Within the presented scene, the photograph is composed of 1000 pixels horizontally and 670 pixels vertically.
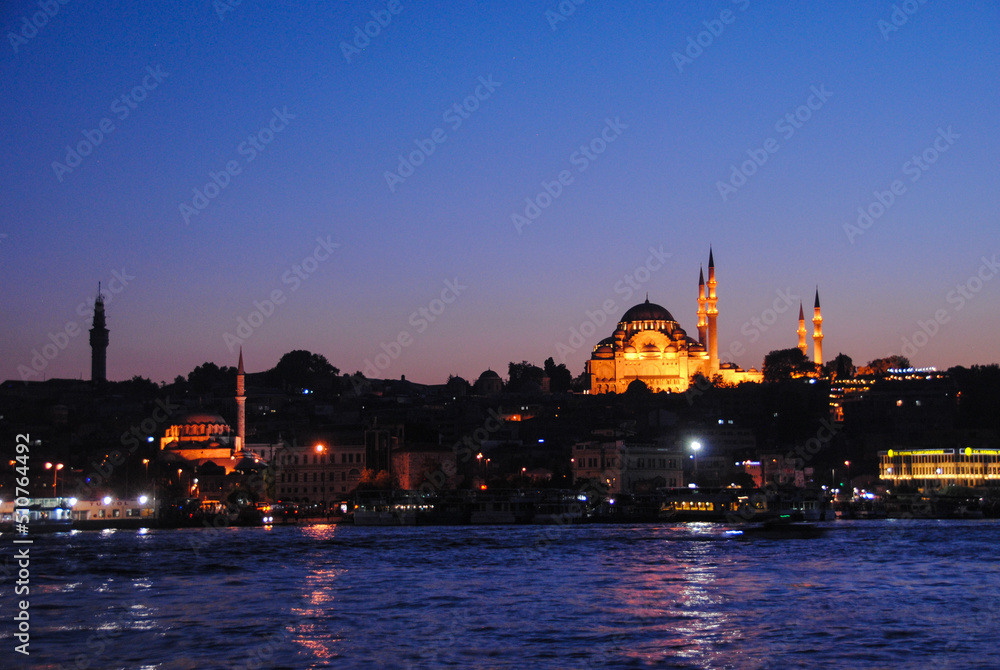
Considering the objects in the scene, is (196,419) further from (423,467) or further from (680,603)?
(680,603)

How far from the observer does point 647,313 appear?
506 ft

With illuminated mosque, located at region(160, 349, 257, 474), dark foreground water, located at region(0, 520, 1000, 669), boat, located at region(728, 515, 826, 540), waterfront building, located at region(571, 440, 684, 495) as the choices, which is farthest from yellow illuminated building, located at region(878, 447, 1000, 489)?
dark foreground water, located at region(0, 520, 1000, 669)

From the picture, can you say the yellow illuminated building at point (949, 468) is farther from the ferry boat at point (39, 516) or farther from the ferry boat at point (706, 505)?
the ferry boat at point (39, 516)

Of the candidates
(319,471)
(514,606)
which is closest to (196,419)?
(319,471)

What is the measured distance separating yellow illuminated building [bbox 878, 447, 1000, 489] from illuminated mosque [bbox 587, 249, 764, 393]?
39.3 metres

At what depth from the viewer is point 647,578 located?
3609 cm

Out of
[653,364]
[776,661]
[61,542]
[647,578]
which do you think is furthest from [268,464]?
[776,661]

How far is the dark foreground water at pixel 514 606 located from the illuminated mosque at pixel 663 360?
92978 millimetres

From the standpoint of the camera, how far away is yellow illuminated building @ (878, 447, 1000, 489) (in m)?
103

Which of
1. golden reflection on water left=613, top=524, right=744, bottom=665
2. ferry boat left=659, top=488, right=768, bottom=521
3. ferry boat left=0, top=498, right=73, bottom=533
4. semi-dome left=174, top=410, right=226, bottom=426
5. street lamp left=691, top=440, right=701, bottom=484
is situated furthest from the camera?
semi-dome left=174, top=410, right=226, bottom=426

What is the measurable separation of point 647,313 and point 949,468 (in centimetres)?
5515

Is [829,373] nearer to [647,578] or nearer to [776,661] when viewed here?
[647,578]

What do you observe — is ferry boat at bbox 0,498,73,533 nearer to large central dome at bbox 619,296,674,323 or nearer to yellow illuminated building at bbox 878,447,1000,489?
yellow illuminated building at bbox 878,447,1000,489

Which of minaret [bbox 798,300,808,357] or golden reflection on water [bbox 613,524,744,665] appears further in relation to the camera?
minaret [bbox 798,300,808,357]
